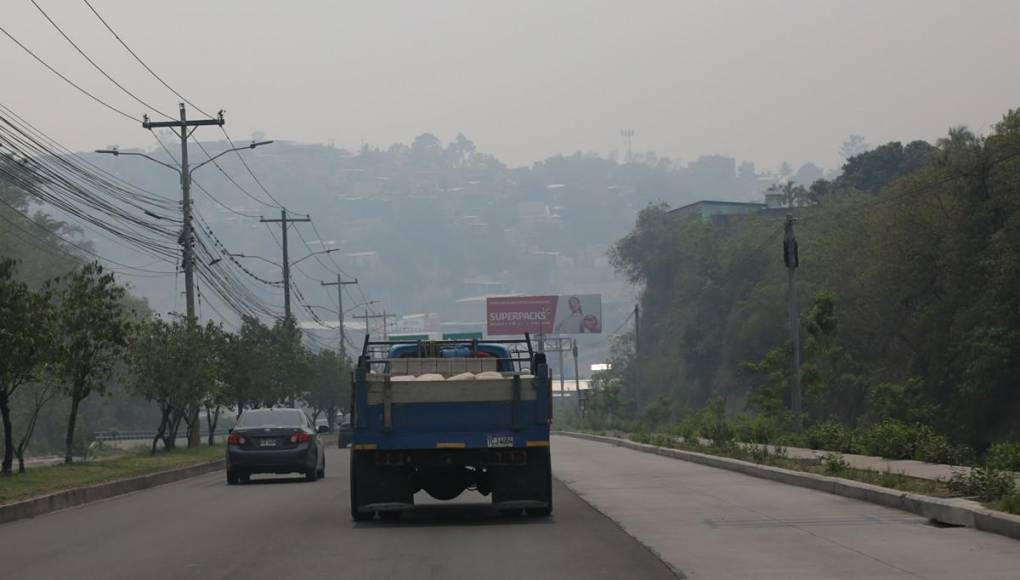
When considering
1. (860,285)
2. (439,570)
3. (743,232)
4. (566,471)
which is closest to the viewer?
(439,570)

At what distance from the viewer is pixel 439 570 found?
13.2 metres

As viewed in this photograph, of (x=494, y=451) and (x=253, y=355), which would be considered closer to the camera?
(x=494, y=451)

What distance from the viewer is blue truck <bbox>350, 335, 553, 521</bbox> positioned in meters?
18.2

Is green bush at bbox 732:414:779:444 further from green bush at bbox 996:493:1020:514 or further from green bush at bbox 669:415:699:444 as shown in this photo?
→ green bush at bbox 996:493:1020:514

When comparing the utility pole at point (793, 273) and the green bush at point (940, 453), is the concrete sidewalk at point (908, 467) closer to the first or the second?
the green bush at point (940, 453)

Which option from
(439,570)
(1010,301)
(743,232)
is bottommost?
(439,570)

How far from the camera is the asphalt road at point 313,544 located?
13.4m

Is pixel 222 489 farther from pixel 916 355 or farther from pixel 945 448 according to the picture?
pixel 916 355

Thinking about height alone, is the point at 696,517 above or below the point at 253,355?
below

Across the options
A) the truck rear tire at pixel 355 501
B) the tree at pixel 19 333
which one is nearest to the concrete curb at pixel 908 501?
the truck rear tire at pixel 355 501

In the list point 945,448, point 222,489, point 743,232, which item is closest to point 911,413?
point 945,448

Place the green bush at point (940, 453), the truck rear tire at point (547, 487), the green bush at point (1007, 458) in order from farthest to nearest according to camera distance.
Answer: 1. the green bush at point (940, 453)
2. the green bush at point (1007, 458)
3. the truck rear tire at point (547, 487)

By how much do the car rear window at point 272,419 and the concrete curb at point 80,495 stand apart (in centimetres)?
261

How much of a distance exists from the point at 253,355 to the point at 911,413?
84.2 feet
